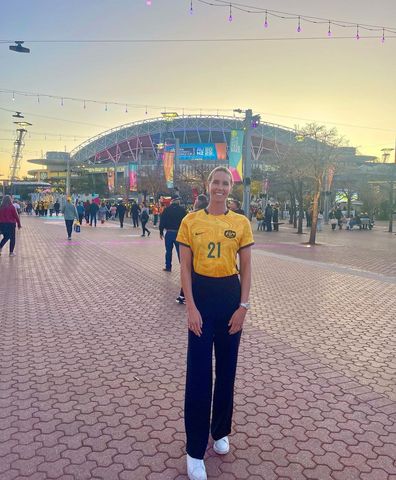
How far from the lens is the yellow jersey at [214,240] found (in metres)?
2.63

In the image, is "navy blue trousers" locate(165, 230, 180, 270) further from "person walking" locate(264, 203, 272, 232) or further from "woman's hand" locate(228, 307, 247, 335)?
"person walking" locate(264, 203, 272, 232)

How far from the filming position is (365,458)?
2840mm

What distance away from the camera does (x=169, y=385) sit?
12.9 feet

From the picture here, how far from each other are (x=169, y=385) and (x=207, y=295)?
5.59 feet

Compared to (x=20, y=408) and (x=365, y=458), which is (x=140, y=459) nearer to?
(x=20, y=408)

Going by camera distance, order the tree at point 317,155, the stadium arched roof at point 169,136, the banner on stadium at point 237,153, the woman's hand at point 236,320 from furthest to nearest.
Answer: the stadium arched roof at point 169,136, the banner on stadium at point 237,153, the tree at point 317,155, the woman's hand at point 236,320

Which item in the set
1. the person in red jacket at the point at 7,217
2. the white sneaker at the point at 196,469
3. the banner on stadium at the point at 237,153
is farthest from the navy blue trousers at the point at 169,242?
the banner on stadium at the point at 237,153

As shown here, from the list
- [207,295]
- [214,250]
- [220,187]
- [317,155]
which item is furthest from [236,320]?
[317,155]

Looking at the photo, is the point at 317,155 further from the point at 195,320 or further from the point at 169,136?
the point at 169,136

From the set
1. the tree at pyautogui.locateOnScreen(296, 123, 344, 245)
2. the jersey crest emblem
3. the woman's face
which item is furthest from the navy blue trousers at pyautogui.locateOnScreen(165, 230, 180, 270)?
the tree at pyautogui.locateOnScreen(296, 123, 344, 245)

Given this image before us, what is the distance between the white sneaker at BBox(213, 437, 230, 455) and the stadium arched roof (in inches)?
3633

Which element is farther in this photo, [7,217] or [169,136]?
[169,136]

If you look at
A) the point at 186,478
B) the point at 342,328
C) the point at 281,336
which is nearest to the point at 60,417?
the point at 186,478

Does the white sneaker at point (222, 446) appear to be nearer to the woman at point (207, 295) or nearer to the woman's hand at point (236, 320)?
the woman at point (207, 295)
